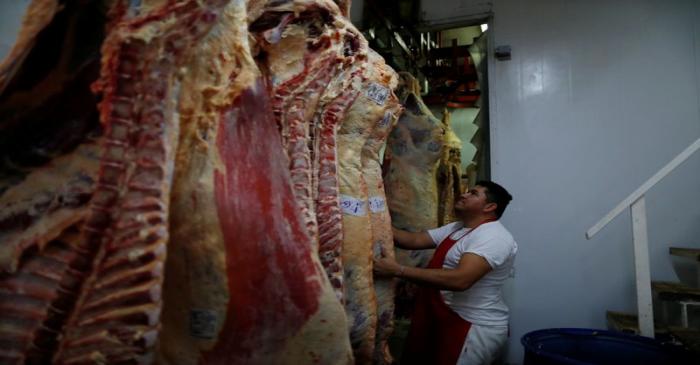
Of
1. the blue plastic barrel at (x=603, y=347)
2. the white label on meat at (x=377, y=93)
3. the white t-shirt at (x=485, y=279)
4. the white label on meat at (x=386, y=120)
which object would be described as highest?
the white label on meat at (x=377, y=93)

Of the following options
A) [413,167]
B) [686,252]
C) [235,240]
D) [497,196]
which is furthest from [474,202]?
[235,240]

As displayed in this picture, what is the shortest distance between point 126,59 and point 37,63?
6.2 inches

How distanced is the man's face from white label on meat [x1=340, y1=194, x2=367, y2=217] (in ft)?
4.76

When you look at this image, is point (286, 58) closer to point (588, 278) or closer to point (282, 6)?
point (282, 6)

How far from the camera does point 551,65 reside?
12.9 ft

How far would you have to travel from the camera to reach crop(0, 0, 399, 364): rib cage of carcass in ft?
2.51

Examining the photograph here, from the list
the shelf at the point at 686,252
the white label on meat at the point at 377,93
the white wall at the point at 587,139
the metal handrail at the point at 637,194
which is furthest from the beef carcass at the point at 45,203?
the shelf at the point at 686,252

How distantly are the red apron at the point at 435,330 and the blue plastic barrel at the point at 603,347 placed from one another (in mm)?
372

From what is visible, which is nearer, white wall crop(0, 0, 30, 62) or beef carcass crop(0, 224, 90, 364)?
beef carcass crop(0, 224, 90, 364)

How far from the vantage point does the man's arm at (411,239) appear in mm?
2994

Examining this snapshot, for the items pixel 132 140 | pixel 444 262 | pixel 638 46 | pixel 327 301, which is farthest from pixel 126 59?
pixel 638 46

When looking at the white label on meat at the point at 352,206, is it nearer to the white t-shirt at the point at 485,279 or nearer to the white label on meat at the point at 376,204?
the white label on meat at the point at 376,204

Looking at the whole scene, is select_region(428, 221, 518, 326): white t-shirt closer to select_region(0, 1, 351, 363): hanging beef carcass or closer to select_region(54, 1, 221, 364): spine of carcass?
select_region(0, 1, 351, 363): hanging beef carcass

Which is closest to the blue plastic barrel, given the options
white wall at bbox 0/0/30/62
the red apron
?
the red apron
